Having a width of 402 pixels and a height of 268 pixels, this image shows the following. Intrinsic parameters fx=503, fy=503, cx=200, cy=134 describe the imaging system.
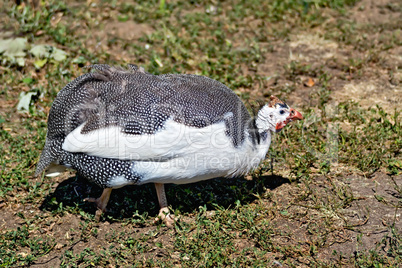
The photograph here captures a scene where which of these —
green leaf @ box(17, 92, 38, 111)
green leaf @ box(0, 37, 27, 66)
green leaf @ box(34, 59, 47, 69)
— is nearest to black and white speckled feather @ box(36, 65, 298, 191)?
green leaf @ box(17, 92, 38, 111)

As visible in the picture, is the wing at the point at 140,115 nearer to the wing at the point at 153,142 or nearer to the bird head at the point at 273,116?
the wing at the point at 153,142

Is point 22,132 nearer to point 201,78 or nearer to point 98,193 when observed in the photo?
point 98,193

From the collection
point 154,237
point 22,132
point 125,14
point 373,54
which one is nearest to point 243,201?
point 154,237

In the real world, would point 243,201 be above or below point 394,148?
below

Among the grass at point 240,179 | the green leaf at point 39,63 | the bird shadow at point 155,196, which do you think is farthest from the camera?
the green leaf at point 39,63

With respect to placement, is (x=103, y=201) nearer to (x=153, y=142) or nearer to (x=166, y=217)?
(x=166, y=217)

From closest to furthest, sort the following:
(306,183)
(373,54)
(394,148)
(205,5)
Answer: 1. (306,183)
2. (394,148)
3. (373,54)
4. (205,5)

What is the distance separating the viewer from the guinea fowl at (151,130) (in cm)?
332

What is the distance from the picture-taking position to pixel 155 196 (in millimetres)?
4008

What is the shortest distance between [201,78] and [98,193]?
1258 mm

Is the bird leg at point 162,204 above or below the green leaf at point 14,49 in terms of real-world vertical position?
below

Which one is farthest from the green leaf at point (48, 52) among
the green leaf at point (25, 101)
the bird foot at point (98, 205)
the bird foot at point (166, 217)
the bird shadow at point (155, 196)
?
the bird foot at point (166, 217)

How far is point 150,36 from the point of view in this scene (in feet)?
18.9

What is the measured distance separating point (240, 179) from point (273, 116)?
69 cm
